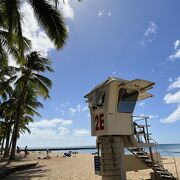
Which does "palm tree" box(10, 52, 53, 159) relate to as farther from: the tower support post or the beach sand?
the tower support post

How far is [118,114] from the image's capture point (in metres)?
12.1

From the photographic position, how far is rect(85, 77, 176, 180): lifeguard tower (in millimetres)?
11750

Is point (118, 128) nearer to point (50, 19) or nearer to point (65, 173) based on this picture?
point (50, 19)

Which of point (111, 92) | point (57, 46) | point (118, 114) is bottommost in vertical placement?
point (118, 114)

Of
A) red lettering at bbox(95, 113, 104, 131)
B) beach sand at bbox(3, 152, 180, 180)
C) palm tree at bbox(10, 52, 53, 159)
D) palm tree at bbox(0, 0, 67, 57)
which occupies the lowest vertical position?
beach sand at bbox(3, 152, 180, 180)

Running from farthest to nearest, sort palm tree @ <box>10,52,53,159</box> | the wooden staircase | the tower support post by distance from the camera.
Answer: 1. palm tree @ <box>10,52,53,159</box>
2. the wooden staircase
3. the tower support post

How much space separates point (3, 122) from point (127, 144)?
3982 centimetres

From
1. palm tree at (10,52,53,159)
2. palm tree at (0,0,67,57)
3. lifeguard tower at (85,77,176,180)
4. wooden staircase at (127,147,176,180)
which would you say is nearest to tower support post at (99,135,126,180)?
lifeguard tower at (85,77,176,180)

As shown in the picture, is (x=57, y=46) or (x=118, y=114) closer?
(x=118, y=114)

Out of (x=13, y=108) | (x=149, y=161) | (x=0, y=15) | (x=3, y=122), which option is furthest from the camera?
(x=3, y=122)

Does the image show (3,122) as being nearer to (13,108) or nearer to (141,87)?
(13,108)

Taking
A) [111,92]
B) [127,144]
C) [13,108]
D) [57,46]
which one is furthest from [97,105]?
[13,108]

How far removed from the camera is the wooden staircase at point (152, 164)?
12.4 m

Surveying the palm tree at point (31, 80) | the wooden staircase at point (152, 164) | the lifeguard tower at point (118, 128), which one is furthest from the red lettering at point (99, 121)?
the palm tree at point (31, 80)
